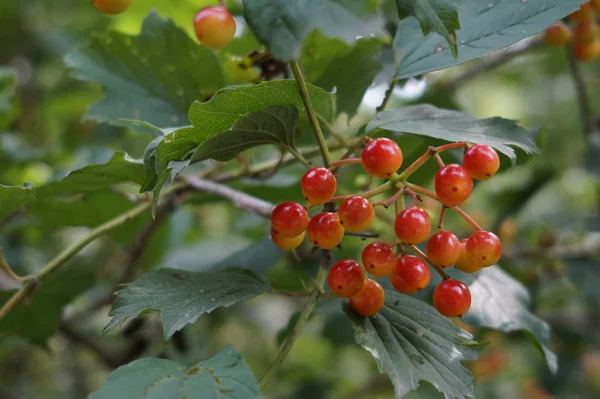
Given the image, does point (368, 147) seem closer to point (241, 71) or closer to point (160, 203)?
point (241, 71)

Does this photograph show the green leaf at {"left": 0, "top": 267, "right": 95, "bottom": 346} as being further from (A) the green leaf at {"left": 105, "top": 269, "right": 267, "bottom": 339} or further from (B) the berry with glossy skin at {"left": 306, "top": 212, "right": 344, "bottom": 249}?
(B) the berry with glossy skin at {"left": 306, "top": 212, "right": 344, "bottom": 249}

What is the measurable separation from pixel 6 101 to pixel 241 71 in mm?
932

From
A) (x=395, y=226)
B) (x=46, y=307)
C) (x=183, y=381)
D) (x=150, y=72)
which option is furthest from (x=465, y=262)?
(x=46, y=307)

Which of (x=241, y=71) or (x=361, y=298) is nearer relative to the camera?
(x=361, y=298)

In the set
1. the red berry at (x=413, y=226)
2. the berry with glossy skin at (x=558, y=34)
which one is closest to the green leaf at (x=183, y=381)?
the red berry at (x=413, y=226)

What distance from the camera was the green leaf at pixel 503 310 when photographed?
1117 mm

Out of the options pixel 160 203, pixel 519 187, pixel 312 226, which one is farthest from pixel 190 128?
pixel 519 187

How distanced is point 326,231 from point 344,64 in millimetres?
475

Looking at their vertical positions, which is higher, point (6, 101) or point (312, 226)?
point (312, 226)

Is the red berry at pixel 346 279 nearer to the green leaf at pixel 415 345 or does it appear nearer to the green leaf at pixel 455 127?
the green leaf at pixel 415 345

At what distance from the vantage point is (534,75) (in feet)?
11.1

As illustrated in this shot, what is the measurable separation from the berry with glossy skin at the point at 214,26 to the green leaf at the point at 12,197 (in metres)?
0.38

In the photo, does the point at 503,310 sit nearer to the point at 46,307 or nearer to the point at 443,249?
the point at 443,249

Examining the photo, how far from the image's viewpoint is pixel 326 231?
33.7 inches
